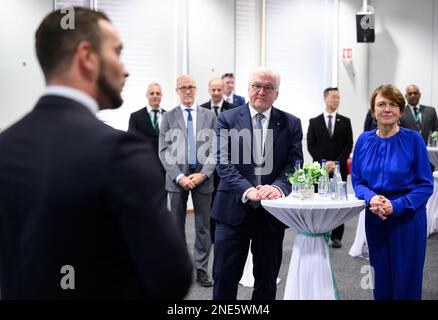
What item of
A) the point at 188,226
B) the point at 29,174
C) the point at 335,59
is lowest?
the point at 188,226

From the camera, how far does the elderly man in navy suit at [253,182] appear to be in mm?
3066

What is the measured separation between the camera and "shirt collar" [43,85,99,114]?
115cm

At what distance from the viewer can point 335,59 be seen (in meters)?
8.53

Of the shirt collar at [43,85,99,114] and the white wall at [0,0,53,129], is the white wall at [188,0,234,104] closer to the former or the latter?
the white wall at [0,0,53,129]

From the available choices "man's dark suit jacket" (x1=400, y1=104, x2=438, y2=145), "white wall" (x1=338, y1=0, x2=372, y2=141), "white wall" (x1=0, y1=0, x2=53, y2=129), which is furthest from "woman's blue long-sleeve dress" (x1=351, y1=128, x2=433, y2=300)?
"white wall" (x1=338, y1=0, x2=372, y2=141)

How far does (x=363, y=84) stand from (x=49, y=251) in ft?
26.8

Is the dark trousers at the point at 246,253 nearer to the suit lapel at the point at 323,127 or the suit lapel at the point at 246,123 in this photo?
the suit lapel at the point at 246,123

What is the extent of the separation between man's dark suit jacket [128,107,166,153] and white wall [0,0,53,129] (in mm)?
1599

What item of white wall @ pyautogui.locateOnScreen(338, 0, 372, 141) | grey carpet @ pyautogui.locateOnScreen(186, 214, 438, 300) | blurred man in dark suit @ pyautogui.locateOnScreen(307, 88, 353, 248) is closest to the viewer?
grey carpet @ pyautogui.locateOnScreen(186, 214, 438, 300)

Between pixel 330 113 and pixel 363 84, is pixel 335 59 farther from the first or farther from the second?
pixel 330 113

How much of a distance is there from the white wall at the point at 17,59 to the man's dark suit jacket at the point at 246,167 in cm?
388

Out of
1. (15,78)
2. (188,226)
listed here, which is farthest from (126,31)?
(188,226)

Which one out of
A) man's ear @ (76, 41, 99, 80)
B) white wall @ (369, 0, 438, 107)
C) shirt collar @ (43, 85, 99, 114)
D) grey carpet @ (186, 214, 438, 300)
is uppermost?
white wall @ (369, 0, 438, 107)

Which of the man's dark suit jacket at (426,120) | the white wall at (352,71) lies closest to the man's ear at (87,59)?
the man's dark suit jacket at (426,120)
